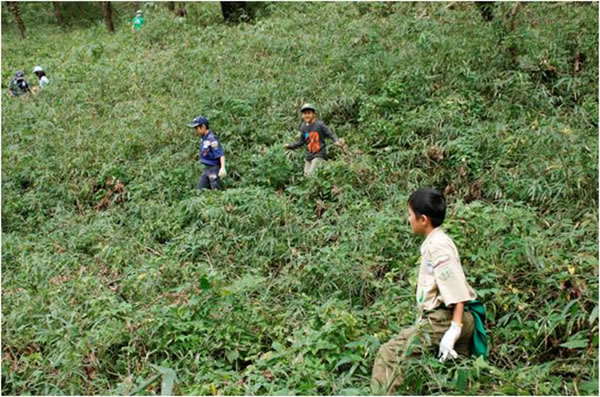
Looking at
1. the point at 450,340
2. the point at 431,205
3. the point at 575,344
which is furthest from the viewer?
the point at 575,344

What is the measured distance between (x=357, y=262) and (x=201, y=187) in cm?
287

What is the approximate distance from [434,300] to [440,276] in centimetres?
17

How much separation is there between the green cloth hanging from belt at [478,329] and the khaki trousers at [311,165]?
3726mm

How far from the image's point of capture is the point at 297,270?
511 centimetres

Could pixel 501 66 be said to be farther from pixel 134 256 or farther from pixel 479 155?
pixel 134 256

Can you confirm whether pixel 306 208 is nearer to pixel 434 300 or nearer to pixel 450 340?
pixel 434 300

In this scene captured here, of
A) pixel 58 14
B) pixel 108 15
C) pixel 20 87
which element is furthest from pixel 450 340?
pixel 58 14

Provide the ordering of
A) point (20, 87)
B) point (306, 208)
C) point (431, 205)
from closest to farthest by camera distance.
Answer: point (431, 205)
point (306, 208)
point (20, 87)

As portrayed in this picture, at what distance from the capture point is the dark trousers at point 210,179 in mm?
6996

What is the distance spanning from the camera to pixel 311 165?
6879 millimetres

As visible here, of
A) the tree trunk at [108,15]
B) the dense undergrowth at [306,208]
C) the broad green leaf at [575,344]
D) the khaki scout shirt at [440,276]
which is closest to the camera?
the khaki scout shirt at [440,276]

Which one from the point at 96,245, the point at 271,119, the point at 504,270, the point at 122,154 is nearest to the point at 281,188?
the point at 271,119

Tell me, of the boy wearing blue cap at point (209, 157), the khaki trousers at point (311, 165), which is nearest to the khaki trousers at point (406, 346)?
the khaki trousers at point (311, 165)

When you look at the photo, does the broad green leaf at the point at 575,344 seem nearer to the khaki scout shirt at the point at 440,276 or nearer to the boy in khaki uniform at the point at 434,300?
the boy in khaki uniform at the point at 434,300
